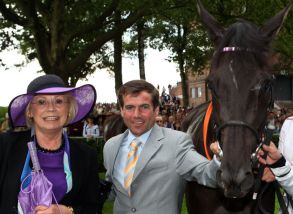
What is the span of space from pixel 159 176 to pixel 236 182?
33.8 inches

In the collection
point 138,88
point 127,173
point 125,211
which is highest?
point 138,88

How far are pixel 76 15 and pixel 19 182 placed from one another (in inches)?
450

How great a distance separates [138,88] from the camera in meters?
3.70

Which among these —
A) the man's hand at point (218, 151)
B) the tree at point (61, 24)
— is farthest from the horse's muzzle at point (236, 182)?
the tree at point (61, 24)

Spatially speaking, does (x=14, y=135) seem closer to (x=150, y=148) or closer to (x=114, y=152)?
(x=114, y=152)

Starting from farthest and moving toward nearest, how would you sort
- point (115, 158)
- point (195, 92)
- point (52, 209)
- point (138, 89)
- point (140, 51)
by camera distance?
point (195, 92), point (140, 51), point (115, 158), point (138, 89), point (52, 209)

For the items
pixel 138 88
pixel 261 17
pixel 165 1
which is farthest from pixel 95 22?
pixel 138 88

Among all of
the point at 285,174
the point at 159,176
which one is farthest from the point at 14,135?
the point at 285,174

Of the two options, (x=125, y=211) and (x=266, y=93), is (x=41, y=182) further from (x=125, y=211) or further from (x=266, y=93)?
(x=266, y=93)

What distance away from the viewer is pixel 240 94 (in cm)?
325

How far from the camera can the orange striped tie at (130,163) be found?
3.73m

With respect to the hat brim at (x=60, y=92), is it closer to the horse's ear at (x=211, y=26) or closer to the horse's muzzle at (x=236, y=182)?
the horse's ear at (x=211, y=26)

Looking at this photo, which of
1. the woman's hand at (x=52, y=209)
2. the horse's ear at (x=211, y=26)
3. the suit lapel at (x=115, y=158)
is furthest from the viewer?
the horse's ear at (x=211, y=26)

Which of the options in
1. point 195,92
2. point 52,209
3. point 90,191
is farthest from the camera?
point 195,92
